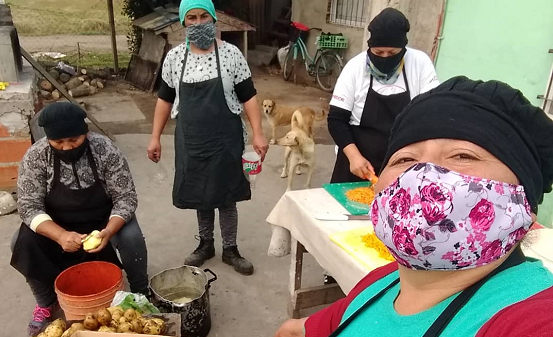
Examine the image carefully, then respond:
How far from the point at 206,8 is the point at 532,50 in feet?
11.4

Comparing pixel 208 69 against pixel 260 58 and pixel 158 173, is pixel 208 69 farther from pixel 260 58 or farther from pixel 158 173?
pixel 260 58

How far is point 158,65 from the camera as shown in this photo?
973 centimetres

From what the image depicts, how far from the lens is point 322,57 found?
10312 mm

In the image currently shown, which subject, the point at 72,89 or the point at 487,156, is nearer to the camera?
the point at 487,156

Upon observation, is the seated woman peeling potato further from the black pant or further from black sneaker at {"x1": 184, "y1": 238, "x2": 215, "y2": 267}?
black sneaker at {"x1": 184, "y1": 238, "x2": 215, "y2": 267}

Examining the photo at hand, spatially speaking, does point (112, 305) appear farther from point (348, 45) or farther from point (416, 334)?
point (348, 45)

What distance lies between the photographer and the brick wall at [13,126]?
4.46 meters

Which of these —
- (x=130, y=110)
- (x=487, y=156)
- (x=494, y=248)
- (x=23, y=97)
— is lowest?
(x=130, y=110)

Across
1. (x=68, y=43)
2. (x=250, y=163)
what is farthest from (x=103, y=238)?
(x=68, y=43)

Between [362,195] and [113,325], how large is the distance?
156 centimetres

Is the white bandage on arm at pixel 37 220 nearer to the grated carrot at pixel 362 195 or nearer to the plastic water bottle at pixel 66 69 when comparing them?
the grated carrot at pixel 362 195

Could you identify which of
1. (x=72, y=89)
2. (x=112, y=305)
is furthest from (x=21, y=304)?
(x=72, y=89)

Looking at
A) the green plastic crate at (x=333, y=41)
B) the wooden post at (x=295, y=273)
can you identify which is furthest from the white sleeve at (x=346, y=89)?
the green plastic crate at (x=333, y=41)

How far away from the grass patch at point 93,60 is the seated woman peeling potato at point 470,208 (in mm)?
11995
